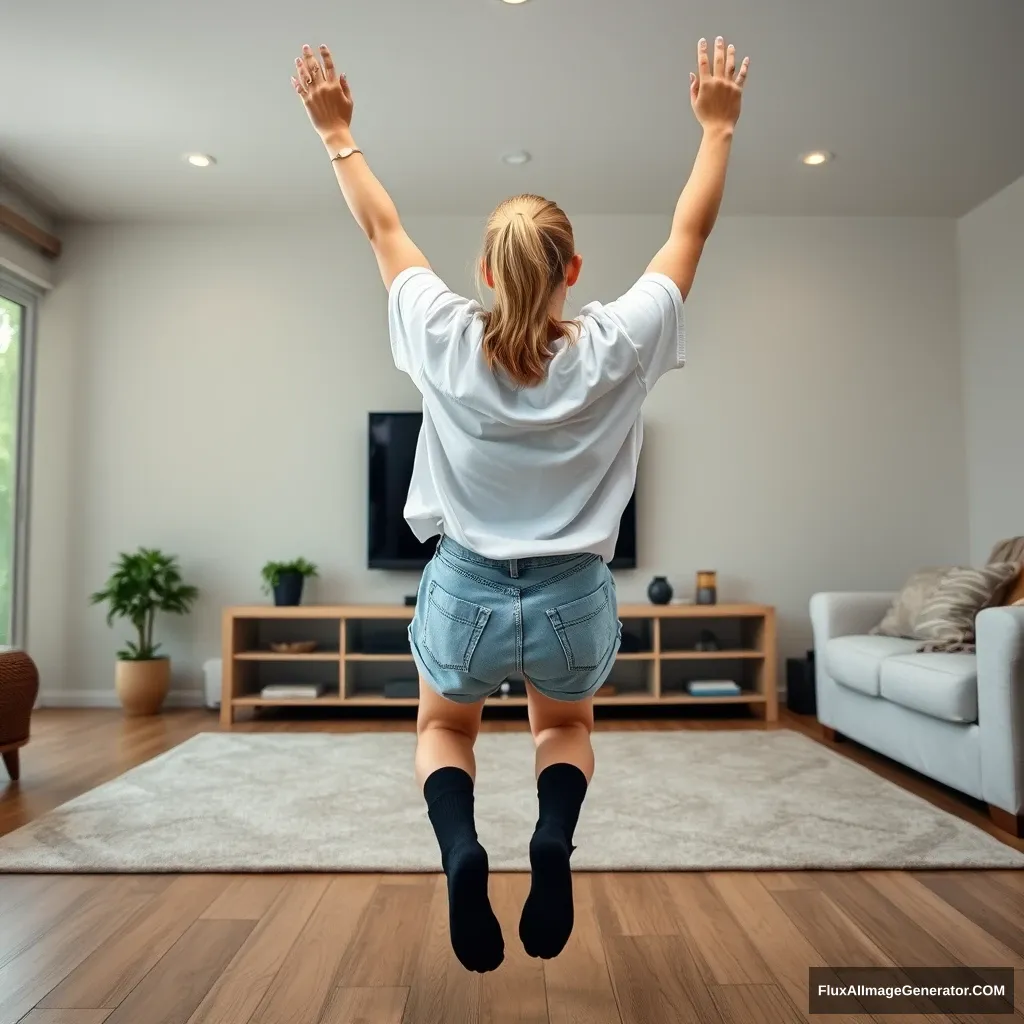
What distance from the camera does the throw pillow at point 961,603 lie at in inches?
132

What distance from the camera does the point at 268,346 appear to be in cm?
536

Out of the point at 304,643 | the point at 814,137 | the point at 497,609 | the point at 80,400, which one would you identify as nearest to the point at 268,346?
the point at 80,400

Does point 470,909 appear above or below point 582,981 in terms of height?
above

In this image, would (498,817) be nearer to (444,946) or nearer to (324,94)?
(444,946)

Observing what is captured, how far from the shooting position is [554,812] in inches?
52.4

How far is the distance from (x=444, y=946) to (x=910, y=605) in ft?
9.13

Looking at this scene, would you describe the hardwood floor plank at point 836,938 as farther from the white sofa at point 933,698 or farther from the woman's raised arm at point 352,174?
the woman's raised arm at point 352,174

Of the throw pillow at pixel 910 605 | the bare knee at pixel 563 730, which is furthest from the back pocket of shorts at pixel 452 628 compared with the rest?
the throw pillow at pixel 910 605

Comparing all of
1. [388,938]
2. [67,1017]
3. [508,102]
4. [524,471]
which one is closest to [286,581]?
[508,102]

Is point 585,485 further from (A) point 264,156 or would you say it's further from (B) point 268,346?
(B) point 268,346

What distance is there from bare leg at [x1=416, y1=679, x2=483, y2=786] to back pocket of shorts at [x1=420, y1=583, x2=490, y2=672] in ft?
0.37

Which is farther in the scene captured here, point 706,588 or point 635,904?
Result: point 706,588

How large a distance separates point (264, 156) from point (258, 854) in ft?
11.3

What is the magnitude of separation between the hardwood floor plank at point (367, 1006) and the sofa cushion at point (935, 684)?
2018mm
